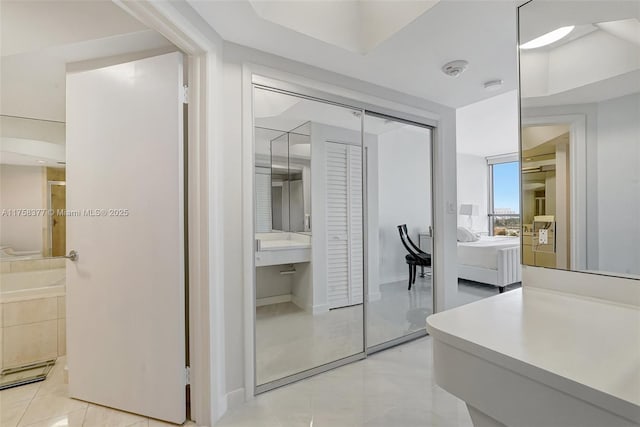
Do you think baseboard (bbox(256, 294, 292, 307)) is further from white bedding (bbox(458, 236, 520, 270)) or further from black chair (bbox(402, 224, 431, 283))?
white bedding (bbox(458, 236, 520, 270))

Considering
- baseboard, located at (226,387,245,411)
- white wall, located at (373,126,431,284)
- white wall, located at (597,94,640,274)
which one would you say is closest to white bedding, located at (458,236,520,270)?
white wall, located at (373,126,431,284)

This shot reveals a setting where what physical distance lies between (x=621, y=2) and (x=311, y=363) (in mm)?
2537

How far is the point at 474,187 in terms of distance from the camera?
740 centimetres

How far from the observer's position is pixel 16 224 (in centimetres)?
223

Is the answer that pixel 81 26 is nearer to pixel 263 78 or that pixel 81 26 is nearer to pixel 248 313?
pixel 263 78

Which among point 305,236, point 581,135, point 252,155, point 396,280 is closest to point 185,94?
point 252,155

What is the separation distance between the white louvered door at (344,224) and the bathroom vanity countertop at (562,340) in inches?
58.5

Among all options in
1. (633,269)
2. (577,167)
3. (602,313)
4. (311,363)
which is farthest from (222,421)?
(577,167)

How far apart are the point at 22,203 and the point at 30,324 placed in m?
0.94

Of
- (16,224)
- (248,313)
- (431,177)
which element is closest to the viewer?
(248,313)

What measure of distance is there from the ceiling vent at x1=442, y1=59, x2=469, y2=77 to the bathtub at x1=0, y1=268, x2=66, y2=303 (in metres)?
3.49

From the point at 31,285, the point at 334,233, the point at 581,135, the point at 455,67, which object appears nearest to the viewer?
the point at 581,135

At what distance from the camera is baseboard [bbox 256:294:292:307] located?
6.61 ft

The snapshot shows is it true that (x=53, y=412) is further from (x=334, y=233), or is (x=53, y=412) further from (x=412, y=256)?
(x=412, y=256)
